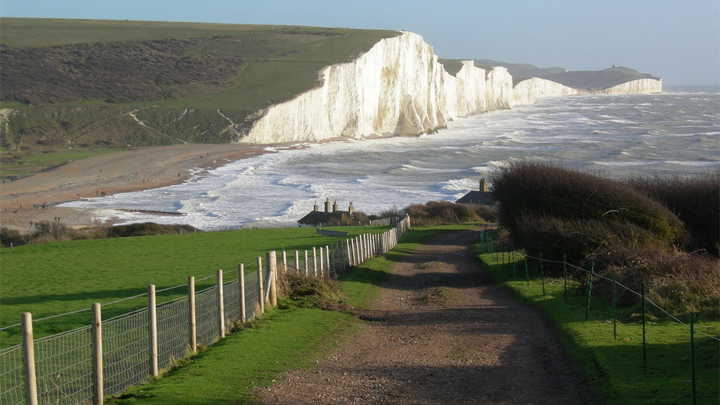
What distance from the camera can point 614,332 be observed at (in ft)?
39.6

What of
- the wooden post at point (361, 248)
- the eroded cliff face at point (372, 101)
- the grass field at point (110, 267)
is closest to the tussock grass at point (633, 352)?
the grass field at point (110, 267)

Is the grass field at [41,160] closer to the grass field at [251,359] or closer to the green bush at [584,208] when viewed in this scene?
the green bush at [584,208]

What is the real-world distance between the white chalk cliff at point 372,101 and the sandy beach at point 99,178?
32.7 ft

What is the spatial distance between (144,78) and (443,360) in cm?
10952

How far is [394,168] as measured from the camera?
76.2m

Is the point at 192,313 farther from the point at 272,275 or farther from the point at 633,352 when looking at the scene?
the point at 633,352

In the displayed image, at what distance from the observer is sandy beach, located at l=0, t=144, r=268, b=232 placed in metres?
47.4

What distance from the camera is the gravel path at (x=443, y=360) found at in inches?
364

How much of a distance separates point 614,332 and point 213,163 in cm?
6855

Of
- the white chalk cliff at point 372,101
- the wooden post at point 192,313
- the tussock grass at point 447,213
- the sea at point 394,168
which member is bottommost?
the tussock grass at point 447,213

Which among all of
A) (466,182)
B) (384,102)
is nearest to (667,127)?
(384,102)

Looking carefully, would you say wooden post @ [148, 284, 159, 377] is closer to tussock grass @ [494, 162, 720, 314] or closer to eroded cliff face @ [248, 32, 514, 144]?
tussock grass @ [494, 162, 720, 314]

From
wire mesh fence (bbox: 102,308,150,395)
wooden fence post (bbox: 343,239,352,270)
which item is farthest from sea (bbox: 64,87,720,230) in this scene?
wire mesh fence (bbox: 102,308,150,395)

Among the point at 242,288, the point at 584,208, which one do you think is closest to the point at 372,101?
the point at 584,208
